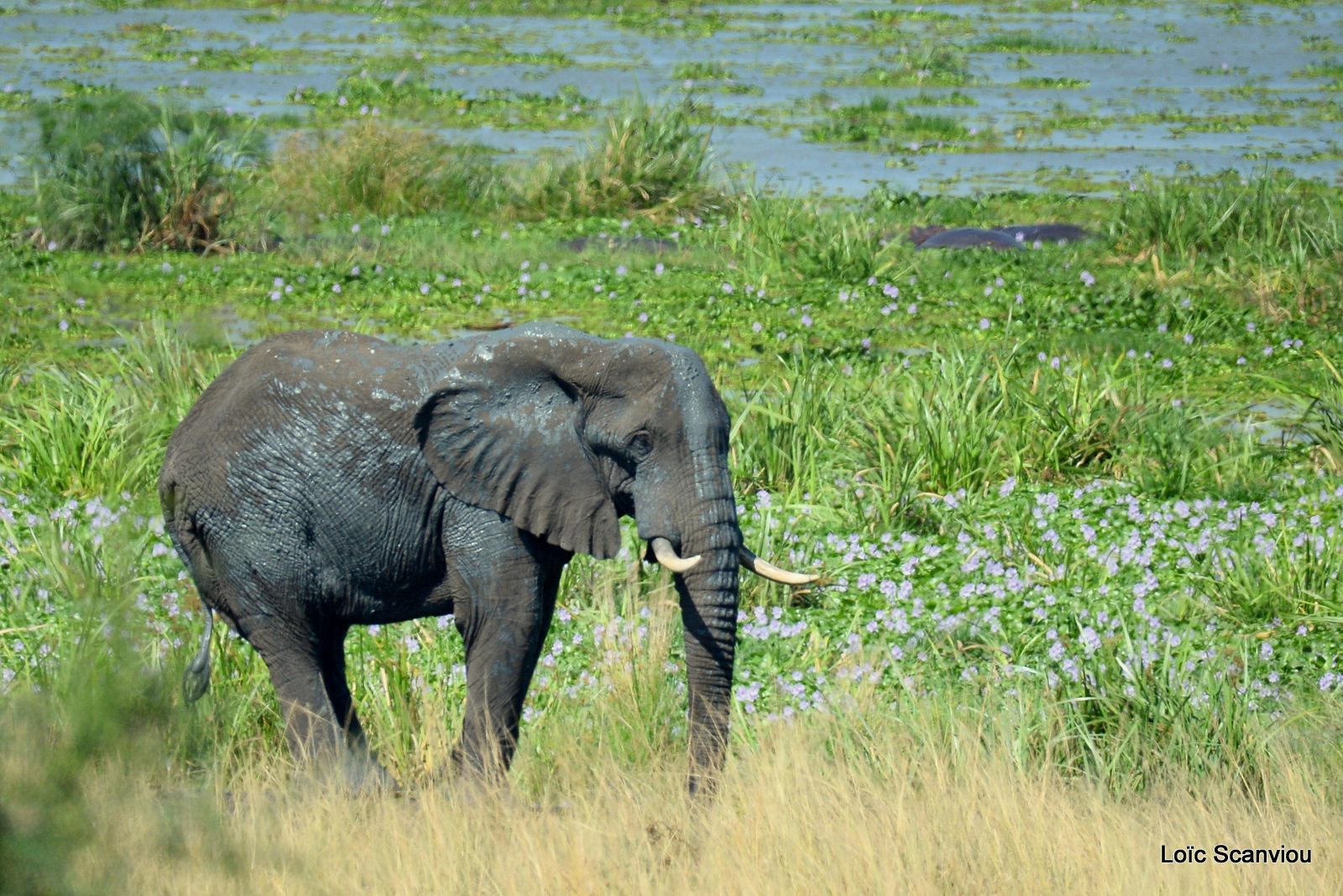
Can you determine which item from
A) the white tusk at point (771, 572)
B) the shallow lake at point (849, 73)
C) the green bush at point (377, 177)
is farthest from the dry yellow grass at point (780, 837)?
the green bush at point (377, 177)

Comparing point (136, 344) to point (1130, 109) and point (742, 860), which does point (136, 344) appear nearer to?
point (742, 860)

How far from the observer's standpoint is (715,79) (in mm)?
23547

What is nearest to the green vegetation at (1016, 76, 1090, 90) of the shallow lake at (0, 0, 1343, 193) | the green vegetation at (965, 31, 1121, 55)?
the shallow lake at (0, 0, 1343, 193)

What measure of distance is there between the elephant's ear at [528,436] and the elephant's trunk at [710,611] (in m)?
0.21

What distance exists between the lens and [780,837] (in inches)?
147

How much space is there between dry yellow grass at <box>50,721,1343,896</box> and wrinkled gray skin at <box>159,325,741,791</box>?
193 mm

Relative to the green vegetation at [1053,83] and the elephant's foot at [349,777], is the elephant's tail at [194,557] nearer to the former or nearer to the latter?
the elephant's foot at [349,777]

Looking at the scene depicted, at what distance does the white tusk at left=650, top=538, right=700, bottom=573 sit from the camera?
12.1ft

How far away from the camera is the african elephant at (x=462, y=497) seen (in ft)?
12.5

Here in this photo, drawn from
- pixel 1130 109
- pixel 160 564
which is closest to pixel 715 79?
pixel 1130 109

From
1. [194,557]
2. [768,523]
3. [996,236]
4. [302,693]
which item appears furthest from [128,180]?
[302,693]

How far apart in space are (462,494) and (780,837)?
42.7 inches

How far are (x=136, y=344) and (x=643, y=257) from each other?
5.05 m

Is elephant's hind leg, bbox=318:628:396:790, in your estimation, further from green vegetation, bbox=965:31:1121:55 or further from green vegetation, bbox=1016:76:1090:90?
green vegetation, bbox=965:31:1121:55
